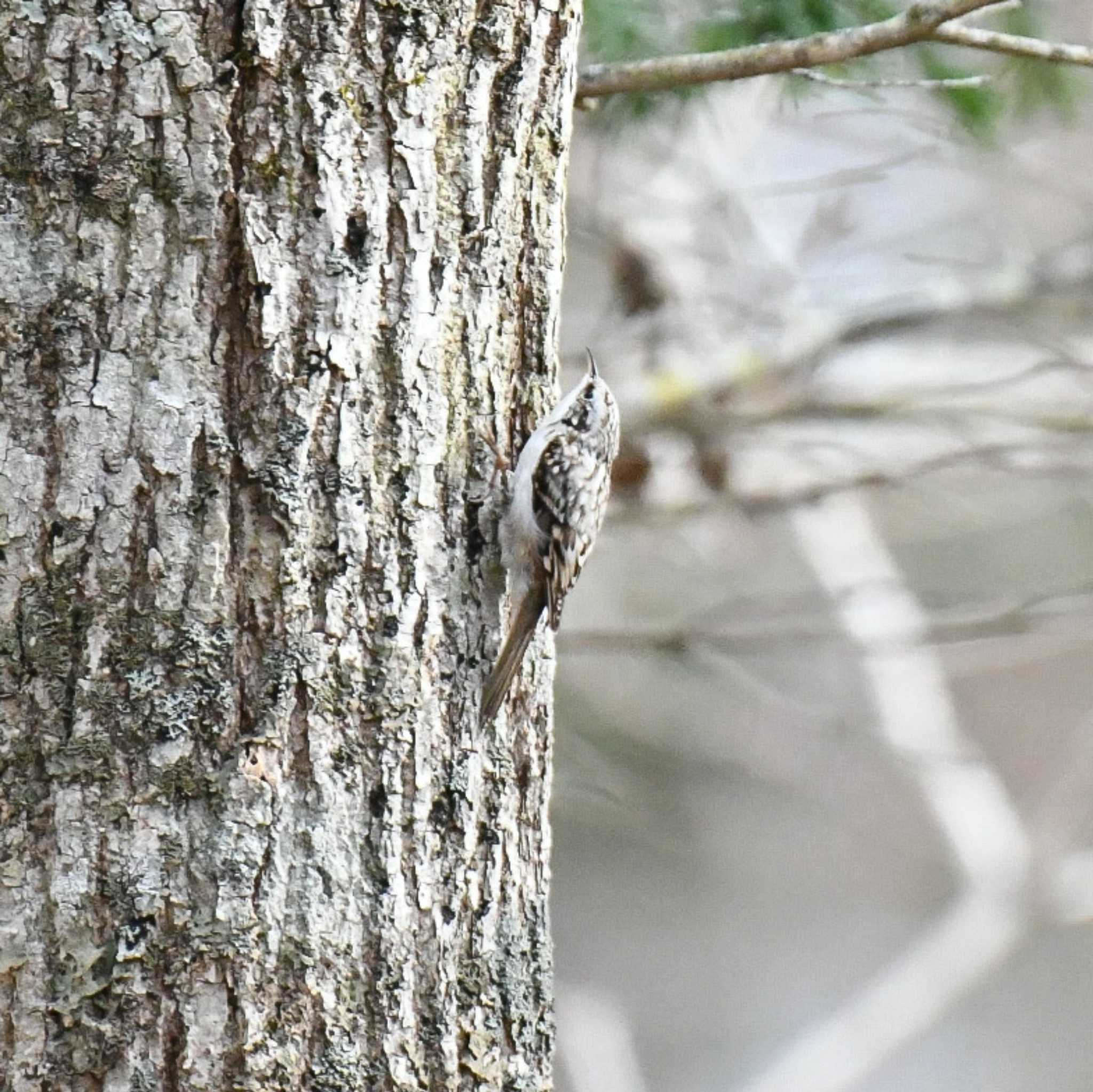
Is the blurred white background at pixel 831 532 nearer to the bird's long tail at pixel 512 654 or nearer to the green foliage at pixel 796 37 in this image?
the green foliage at pixel 796 37

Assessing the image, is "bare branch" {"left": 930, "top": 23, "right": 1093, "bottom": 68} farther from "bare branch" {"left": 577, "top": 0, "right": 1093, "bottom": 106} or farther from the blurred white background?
the blurred white background

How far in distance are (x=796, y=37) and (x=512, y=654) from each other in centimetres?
154

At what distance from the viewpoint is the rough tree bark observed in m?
1.67

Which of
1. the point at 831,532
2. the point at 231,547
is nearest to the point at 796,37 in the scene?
the point at 231,547

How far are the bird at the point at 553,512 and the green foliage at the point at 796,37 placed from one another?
64 cm

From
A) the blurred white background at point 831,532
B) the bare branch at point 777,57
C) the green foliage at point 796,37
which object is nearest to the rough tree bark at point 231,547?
the bare branch at point 777,57

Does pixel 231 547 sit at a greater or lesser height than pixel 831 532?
greater

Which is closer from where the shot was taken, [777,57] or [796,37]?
[777,57]

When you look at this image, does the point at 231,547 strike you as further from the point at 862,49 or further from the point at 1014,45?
the point at 1014,45

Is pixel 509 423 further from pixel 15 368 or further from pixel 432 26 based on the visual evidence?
pixel 15 368

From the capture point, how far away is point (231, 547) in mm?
1721

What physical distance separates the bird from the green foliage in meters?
0.64

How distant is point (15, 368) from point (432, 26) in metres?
0.63

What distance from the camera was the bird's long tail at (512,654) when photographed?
193 centimetres
